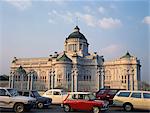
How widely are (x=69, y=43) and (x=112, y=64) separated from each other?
15.6 m

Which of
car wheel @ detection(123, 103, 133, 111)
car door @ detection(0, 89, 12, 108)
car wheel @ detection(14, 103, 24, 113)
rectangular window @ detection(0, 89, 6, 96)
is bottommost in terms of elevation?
car wheel @ detection(123, 103, 133, 111)

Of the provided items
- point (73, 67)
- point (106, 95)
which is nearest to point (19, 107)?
point (106, 95)

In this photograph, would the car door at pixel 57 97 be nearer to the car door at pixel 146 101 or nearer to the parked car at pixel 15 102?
the parked car at pixel 15 102

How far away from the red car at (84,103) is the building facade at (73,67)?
47366 mm

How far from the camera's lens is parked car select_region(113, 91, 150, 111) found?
1841 cm

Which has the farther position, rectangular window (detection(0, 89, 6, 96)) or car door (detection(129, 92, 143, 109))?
car door (detection(129, 92, 143, 109))

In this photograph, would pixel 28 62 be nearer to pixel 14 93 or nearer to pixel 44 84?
pixel 44 84

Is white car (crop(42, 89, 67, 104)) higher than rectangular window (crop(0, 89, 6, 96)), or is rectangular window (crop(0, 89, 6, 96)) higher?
rectangular window (crop(0, 89, 6, 96))

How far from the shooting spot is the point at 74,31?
290 feet

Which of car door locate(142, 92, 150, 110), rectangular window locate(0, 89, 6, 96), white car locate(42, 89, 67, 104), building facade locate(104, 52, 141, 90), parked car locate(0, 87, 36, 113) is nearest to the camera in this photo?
parked car locate(0, 87, 36, 113)

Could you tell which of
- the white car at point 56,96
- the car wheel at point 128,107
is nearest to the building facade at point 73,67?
the white car at point 56,96

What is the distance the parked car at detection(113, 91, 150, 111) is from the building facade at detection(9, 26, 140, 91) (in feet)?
150

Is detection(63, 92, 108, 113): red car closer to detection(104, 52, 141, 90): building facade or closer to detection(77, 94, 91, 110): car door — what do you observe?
detection(77, 94, 91, 110): car door

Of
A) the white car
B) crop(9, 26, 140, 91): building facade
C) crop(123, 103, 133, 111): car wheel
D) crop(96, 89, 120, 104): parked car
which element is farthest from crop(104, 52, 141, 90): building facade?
crop(123, 103, 133, 111): car wheel
